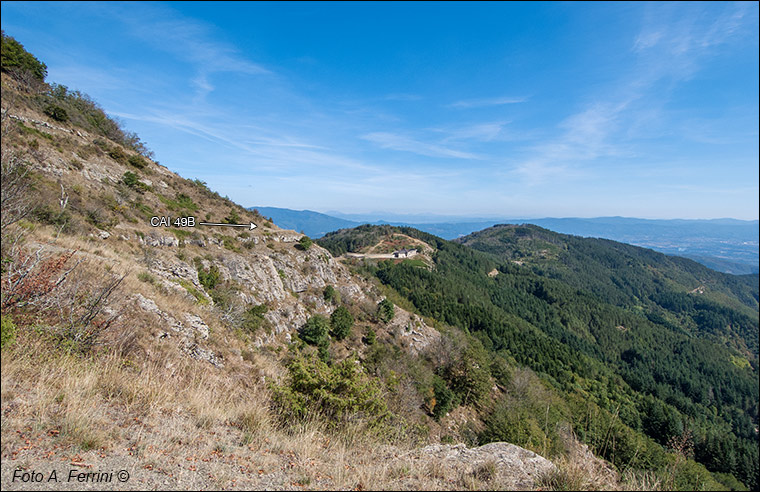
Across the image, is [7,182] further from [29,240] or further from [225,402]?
[29,240]

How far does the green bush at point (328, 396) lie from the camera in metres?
5.55

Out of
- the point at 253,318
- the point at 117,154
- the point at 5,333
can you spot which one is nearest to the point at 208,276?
the point at 253,318

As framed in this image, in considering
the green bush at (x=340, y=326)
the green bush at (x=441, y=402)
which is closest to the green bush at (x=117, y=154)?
the green bush at (x=340, y=326)

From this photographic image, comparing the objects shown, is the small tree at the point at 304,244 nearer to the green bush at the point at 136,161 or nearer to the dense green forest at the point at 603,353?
the green bush at the point at 136,161

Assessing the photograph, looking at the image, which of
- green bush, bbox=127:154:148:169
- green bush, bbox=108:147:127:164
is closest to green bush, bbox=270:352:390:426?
green bush, bbox=108:147:127:164

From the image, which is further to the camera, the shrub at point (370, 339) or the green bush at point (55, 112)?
the shrub at point (370, 339)

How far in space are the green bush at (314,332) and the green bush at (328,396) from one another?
16.5 metres

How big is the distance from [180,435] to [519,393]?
118 feet

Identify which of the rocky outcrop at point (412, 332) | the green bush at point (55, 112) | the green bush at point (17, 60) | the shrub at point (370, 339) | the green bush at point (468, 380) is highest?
the green bush at point (17, 60)

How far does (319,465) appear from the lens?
3.90 m

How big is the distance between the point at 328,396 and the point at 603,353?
11987cm

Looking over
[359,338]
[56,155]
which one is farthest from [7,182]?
[359,338]

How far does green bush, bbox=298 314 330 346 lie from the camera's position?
22.1 m

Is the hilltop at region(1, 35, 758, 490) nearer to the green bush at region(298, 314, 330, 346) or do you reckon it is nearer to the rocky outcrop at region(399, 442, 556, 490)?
the rocky outcrop at region(399, 442, 556, 490)
